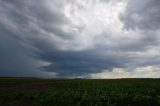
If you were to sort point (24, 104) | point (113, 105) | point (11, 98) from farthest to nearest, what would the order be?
point (11, 98) < point (24, 104) < point (113, 105)

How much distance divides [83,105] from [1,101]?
10488 mm

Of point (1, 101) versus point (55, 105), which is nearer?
point (55, 105)

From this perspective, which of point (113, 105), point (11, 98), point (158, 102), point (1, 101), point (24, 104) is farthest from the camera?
point (11, 98)

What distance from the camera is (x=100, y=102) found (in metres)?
17.9

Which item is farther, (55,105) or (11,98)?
(11,98)

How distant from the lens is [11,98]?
23.9 meters

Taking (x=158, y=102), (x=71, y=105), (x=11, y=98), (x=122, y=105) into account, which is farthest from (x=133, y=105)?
(x=11, y=98)

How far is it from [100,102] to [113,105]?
1.25 metres

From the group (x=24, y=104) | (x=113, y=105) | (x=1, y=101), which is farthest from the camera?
(x=1, y=101)

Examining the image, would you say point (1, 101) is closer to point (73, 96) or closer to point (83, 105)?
point (73, 96)

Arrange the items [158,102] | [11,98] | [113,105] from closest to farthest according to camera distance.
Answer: [113,105] < [158,102] < [11,98]

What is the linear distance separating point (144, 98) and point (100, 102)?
16.2 ft

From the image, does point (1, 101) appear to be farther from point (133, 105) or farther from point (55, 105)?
point (133, 105)

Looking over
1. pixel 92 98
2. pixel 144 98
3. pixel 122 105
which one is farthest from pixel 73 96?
pixel 144 98
